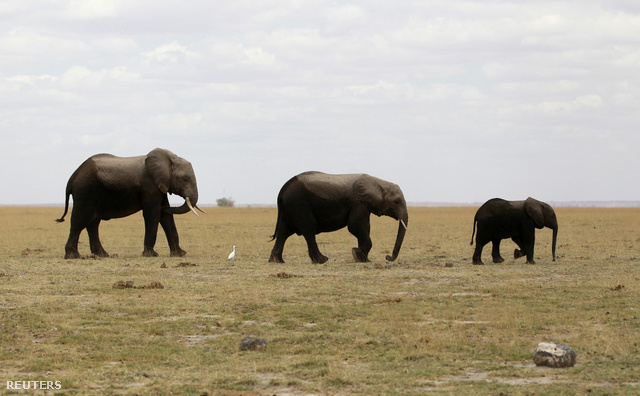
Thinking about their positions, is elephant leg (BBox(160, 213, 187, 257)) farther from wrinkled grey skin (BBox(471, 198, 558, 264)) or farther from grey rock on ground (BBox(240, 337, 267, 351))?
grey rock on ground (BBox(240, 337, 267, 351))

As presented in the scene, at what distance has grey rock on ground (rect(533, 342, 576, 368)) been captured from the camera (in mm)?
10609

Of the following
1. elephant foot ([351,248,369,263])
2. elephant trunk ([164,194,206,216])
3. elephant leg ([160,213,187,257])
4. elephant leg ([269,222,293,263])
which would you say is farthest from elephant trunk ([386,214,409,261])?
elephant leg ([160,213,187,257])

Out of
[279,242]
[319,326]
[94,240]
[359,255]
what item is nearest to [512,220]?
[359,255]

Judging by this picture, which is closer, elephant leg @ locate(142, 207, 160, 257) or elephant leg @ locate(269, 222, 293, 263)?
elephant leg @ locate(269, 222, 293, 263)

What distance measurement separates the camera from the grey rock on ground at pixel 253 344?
1191 cm

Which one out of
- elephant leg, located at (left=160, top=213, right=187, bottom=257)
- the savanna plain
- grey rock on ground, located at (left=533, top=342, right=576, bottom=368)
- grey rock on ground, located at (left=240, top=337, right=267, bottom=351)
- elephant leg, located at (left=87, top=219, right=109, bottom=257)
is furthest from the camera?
elephant leg, located at (left=160, top=213, right=187, bottom=257)

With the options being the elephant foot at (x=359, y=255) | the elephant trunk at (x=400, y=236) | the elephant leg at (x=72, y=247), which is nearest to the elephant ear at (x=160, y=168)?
the elephant leg at (x=72, y=247)

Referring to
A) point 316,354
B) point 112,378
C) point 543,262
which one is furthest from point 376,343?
point 543,262

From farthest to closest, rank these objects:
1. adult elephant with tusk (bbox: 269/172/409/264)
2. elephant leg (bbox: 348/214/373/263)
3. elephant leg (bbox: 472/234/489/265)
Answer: elephant leg (bbox: 472/234/489/265) < adult elephant with tusk (bbox: 269/172/409/264) < elephant leg (bbox: 348/214/373/263)

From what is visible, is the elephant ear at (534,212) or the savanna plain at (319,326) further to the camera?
the elephant ear at (534,212)

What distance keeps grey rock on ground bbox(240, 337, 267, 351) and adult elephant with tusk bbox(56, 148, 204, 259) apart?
1437 centimetres

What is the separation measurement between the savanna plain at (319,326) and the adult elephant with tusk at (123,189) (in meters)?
2.13

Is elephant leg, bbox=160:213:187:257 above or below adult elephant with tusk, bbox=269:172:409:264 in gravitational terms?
below

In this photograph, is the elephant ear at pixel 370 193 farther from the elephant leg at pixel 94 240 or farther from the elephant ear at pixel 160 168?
the elephant leg at pixel 94 240
